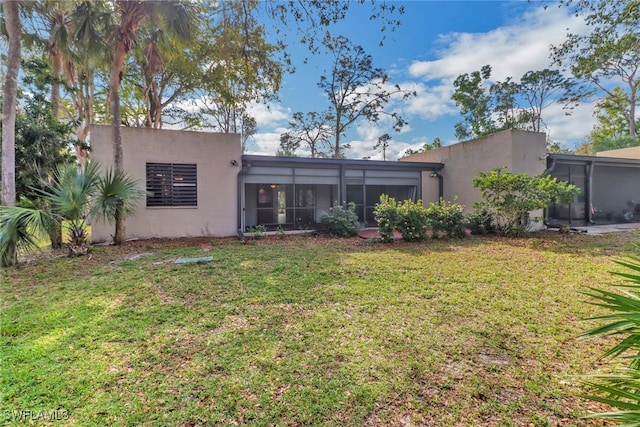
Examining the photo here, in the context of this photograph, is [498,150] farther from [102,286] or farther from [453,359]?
[102,286]

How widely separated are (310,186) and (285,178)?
189 centimetres

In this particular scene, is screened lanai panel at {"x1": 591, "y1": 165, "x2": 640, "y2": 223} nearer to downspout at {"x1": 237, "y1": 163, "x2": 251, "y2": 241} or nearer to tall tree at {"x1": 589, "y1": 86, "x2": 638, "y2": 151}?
tall tree at {"x1": 589, "y1": 86, "x2": 638, "y2": 151}

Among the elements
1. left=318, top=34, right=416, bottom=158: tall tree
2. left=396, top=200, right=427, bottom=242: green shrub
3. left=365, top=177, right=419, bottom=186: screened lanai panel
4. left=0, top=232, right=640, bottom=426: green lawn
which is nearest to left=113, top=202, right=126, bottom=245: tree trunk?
left=0, top=232, right=640, bottom=426: green lawn

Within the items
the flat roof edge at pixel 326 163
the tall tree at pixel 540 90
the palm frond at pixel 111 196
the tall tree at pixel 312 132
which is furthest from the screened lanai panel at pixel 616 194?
the palm frond at pixel 111 196

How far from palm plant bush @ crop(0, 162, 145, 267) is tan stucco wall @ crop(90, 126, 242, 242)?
1491 mm

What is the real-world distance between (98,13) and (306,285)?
9.08 m

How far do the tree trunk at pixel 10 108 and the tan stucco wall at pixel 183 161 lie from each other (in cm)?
229

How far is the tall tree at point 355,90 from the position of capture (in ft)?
59.9

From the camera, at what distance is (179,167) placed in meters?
9.42

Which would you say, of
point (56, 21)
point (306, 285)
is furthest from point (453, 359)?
point (56, 21)

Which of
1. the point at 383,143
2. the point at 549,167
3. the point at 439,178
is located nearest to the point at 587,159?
the point at 549,167

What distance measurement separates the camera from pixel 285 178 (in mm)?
10992

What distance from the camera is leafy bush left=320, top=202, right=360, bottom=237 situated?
9.88 meters

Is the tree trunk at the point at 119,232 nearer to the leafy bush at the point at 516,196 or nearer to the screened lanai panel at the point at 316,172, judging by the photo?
the screened lanai panel at the point at 316,172
